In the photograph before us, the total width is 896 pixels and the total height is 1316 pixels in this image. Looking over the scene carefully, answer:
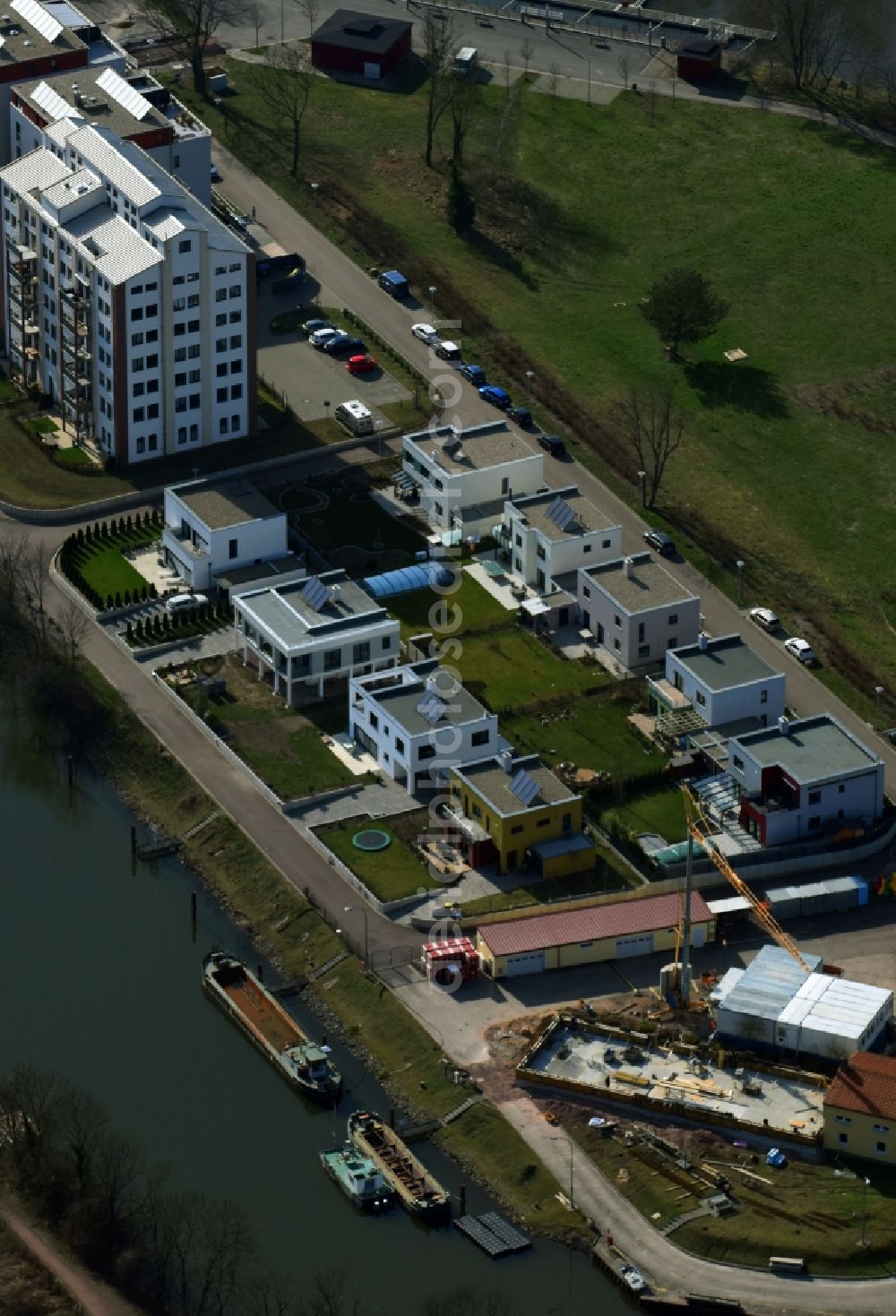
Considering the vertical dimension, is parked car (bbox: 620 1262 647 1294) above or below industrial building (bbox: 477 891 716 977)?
below

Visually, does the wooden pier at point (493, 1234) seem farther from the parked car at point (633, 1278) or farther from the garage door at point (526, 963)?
the garage door at point (526, 963)

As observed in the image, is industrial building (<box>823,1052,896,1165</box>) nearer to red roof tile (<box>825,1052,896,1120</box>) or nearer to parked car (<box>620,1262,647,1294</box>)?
red roof tile (<box>825,1052,896,1120</box>)

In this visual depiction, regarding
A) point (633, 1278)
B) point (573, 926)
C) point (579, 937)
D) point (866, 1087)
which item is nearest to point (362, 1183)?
point (633, 1278)

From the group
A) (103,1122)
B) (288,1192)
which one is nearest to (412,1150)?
(288,1192)

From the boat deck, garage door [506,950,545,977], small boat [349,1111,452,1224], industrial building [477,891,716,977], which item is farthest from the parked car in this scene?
the boat deck

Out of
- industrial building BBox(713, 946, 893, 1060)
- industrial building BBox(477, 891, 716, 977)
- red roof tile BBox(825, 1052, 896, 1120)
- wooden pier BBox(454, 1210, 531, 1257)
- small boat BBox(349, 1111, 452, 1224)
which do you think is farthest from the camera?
industrial building BBox(477, 891, 716, 977)
